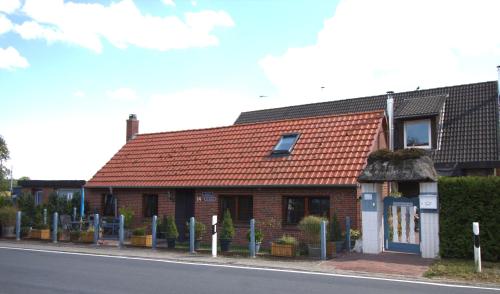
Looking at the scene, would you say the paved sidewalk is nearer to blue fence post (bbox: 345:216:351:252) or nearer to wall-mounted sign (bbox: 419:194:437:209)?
blue fence post (bbox: 345:216:351:252)

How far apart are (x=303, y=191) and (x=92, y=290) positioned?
32.5ft

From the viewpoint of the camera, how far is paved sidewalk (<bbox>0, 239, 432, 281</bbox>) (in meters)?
12.9

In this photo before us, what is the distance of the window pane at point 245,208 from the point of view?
64.5ft

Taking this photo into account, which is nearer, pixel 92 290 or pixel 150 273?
pixel 92 290

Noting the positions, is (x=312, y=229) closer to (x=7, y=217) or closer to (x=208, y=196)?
(x=208, y=196)

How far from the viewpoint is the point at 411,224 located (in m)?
16.0

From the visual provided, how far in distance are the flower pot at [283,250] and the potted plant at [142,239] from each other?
17.3 feet

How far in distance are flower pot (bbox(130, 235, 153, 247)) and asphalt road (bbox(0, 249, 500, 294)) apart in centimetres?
406

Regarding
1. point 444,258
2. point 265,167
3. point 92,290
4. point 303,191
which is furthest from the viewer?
point 265,167

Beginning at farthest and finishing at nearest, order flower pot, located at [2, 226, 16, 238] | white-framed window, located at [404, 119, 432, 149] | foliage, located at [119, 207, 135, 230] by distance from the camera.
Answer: white-framed window, located at [404, 119, 432, 149] < flower pot, located at [2, 226, 16, 238] < foliage, located at [119, 207, 135, 230]

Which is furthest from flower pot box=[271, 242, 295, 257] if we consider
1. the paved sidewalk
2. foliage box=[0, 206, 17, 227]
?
foliage box=[0, 206, 17, 227]

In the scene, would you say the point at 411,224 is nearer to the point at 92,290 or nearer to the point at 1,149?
the point at 92,290

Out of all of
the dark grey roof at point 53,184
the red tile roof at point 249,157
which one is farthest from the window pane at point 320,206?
the dark grey roof at point 53,184

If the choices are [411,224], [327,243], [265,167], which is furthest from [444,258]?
[265,167]
